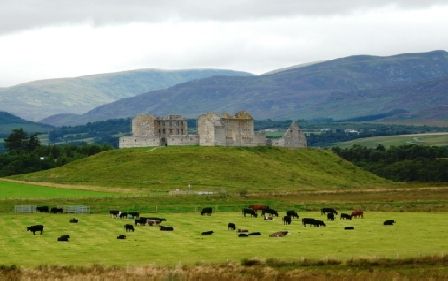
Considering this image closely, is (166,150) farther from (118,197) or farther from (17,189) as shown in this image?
(118,197)

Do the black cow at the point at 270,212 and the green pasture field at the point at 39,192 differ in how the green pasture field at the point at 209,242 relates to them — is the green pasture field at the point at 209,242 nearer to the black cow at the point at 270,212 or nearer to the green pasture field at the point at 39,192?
the black cow at the point at 270,212

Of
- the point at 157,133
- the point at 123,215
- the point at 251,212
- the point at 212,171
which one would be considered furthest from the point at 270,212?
the point at 157,133

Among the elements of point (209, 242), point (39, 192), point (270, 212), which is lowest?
point (209, 242)

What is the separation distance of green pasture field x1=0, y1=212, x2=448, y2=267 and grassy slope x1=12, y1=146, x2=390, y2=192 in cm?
4831

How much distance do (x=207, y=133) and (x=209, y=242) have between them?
10243 centimetres

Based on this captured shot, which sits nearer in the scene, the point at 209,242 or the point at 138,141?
the point at 209,242

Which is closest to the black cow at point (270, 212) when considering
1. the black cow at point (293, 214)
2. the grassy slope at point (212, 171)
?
the black cow at point (293, 214)

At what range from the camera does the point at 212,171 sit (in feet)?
472

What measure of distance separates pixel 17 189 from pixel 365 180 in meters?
60.0

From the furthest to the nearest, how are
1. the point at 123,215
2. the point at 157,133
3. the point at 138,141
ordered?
the point at 157,133 → the point at 138,141 → the point at 123,215

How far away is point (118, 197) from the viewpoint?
11119 cm

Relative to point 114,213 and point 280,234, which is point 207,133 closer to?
point 114,213

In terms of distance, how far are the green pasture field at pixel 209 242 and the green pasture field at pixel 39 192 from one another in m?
31.6

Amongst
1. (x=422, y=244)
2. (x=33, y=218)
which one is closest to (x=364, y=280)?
(x=422, y=244)
